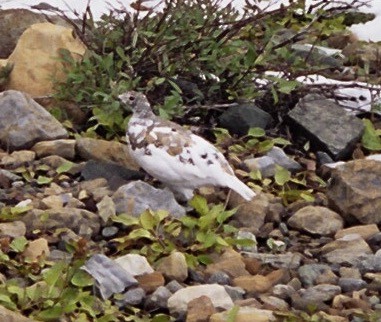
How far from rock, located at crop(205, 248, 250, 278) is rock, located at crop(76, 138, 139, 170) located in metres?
1.16

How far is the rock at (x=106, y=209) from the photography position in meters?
4.93

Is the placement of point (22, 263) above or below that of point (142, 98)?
below

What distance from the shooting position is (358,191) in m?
5.16

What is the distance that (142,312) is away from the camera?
13.8ft

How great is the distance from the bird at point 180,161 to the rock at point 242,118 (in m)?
0.96

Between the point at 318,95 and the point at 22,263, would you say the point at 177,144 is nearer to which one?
the point at 22,263

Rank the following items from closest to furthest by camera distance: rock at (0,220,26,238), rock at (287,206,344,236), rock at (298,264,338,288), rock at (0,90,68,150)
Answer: rock at (298,264,338,288)
rock at (0,220,26,238)
rock at (287,206,344,236)
rock at (0,90,68,150)

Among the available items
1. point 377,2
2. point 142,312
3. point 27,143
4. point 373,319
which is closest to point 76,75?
point 27,143

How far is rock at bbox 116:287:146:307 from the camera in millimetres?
4238

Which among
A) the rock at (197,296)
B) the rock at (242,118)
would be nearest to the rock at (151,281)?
the rock at (197,296)

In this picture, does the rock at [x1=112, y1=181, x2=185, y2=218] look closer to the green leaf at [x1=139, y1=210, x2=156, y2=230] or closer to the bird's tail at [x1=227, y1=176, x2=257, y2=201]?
the green leaf at [x1=139, y1=210, x2=156, y2=230]

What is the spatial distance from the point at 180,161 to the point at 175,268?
854 mm

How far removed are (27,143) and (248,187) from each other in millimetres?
1162

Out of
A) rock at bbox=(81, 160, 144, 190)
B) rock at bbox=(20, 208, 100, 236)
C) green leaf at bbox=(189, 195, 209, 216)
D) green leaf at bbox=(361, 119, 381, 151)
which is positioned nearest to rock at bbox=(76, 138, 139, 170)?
rock at bbox=(81, 160, 144, 190)
